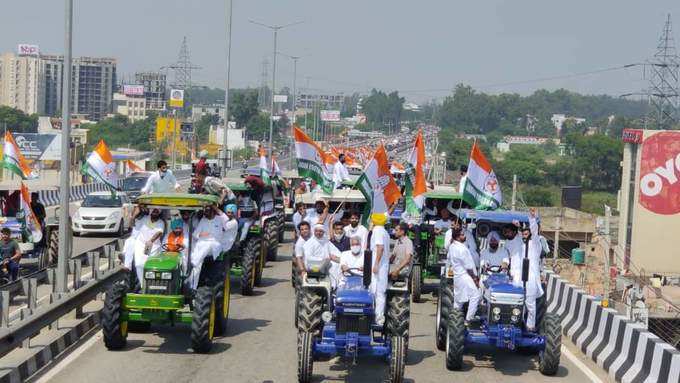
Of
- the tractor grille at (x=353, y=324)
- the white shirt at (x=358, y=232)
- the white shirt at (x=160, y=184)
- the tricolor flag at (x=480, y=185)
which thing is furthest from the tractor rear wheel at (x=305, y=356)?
the white shirt at (x=160, y=184)

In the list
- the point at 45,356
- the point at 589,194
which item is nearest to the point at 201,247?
the point at 45,356

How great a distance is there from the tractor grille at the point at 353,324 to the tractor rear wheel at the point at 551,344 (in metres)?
2.55

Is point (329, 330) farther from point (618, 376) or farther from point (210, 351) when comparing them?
point (618, 376)

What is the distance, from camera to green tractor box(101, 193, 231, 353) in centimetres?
1470

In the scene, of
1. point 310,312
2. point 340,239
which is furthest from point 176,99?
point 310,312

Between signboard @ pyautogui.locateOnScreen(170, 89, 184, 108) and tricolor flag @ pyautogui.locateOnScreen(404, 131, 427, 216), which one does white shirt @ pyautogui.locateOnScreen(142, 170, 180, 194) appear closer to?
tricolor flag @ pyautogui.locateOnScreen(404, 131, 427, 216)

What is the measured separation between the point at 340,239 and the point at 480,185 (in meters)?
6.01

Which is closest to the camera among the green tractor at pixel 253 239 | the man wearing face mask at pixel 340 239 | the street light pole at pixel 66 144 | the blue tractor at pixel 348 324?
the blue tractor at pixel 348 324

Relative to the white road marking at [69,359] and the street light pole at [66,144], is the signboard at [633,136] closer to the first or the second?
the street light pole at [66,144]

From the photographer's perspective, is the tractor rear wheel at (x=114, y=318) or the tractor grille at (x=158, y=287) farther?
the tractor grille at (x=158, y=287)

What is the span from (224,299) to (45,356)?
3.08 metres

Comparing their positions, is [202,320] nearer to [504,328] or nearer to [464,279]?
[464,279]

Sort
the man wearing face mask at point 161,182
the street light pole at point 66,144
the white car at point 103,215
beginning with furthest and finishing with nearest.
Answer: the white car at point 103,215
the man wearing face mask at point 161,182
the street light pole at point 66,144

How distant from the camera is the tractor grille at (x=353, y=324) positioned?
44.4ft
